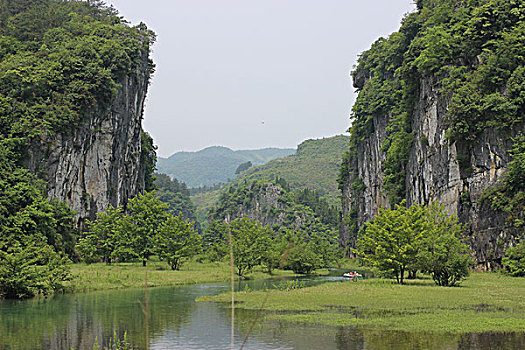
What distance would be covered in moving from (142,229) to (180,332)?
126ft

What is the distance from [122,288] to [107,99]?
33.5m

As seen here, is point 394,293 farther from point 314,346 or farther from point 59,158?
point 59,158

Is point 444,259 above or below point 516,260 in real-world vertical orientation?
above

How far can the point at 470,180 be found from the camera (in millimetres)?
52500

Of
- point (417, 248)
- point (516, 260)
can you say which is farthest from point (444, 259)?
point (516, 260)

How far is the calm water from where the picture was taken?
17.8 m

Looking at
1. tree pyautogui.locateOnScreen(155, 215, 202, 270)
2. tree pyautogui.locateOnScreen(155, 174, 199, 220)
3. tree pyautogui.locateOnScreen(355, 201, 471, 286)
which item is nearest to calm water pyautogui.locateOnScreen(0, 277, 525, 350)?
tree pyautogui.locateOnScreen(355, 201, 471, 286)

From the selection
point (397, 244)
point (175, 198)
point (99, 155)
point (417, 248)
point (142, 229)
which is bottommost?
point (417, 248)

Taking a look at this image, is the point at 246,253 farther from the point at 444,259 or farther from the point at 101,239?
the point at 444,259

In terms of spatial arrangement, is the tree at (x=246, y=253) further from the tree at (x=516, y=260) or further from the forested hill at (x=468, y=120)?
the tree at (x=516, y=260)

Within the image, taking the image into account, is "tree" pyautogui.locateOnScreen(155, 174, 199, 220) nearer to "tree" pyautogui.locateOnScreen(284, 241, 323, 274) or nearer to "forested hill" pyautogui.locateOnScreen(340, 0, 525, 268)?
"forested hill" pyautogui.locateOnScreen(340, 0, 525, 268)

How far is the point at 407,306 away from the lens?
1030 inches

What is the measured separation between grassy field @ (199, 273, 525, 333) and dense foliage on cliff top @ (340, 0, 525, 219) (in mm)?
18407

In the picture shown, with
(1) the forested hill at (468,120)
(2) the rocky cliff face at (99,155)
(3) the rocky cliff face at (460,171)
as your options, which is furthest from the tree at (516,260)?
(2) the rocky cliff face at (99,155)
